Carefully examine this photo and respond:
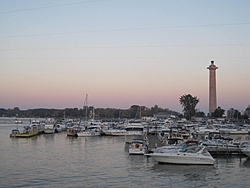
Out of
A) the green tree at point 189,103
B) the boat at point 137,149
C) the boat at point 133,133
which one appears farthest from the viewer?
the green tree at point 189,103

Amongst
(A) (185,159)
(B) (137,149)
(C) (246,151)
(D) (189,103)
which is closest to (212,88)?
(D) (189,103)

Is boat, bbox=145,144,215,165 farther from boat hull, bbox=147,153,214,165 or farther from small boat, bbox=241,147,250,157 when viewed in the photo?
small boat, bbox=241,147,250,157

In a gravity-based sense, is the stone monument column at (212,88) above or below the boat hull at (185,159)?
above

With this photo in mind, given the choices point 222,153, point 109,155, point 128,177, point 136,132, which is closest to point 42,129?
point 136,132

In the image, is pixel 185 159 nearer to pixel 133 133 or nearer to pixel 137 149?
pixel 137 149

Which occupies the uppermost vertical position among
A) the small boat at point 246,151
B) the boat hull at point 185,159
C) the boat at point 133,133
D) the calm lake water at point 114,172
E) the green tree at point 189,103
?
the green tree at point 189,103

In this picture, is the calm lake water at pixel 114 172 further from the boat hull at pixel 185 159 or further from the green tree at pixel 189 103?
the green tree at pixel 189 103

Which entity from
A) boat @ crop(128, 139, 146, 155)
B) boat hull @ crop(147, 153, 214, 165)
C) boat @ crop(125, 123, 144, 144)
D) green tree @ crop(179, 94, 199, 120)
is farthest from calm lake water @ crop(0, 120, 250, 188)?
green tree @ crop(179, 94, 199, 120)

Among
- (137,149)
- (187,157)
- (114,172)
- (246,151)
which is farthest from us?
(137,149)

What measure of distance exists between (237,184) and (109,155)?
51.7ft

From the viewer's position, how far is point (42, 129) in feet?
245

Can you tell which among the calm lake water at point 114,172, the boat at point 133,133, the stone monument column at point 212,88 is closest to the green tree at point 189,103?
the stone monument column at point 212,88

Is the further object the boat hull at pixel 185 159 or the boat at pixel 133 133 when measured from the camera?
the boat at pixel 133 133

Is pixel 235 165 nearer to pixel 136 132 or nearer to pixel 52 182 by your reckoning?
pixel 52 182
